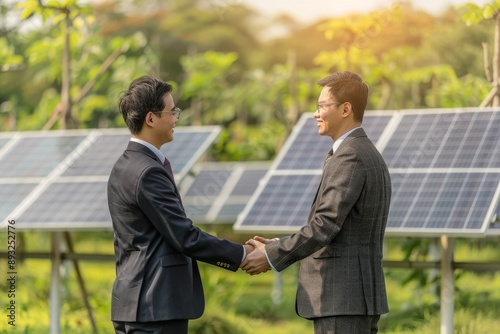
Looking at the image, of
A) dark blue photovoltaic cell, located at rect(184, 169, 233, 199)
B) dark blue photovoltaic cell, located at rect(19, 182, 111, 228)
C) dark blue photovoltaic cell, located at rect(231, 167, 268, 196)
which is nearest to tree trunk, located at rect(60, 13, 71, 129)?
dark blue photovoltaic cell, located at rect(19, 182, 111, 228)

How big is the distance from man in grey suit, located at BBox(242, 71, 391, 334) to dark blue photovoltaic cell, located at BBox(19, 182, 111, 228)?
2880 mm

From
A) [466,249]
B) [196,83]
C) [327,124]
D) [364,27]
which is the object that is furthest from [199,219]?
[327,124]

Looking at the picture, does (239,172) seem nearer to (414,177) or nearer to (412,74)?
(412,74)

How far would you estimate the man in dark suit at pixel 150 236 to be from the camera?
17.3ft

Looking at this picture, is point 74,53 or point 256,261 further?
point 74,53

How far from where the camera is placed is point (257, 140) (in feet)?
56.4

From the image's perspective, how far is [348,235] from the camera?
5.38 metres

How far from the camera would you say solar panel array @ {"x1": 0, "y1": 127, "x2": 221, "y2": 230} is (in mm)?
8359

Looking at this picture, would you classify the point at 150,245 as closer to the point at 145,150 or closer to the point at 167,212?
the point at 167,212

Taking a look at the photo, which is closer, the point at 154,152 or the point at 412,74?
the point at 154,152

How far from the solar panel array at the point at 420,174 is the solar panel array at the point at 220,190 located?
4.68 metres

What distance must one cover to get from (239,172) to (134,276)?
9618mm

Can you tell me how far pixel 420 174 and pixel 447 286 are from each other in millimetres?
858

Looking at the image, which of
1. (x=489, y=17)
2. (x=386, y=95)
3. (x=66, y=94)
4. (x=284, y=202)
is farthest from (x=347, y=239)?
(x=386, y=95)
